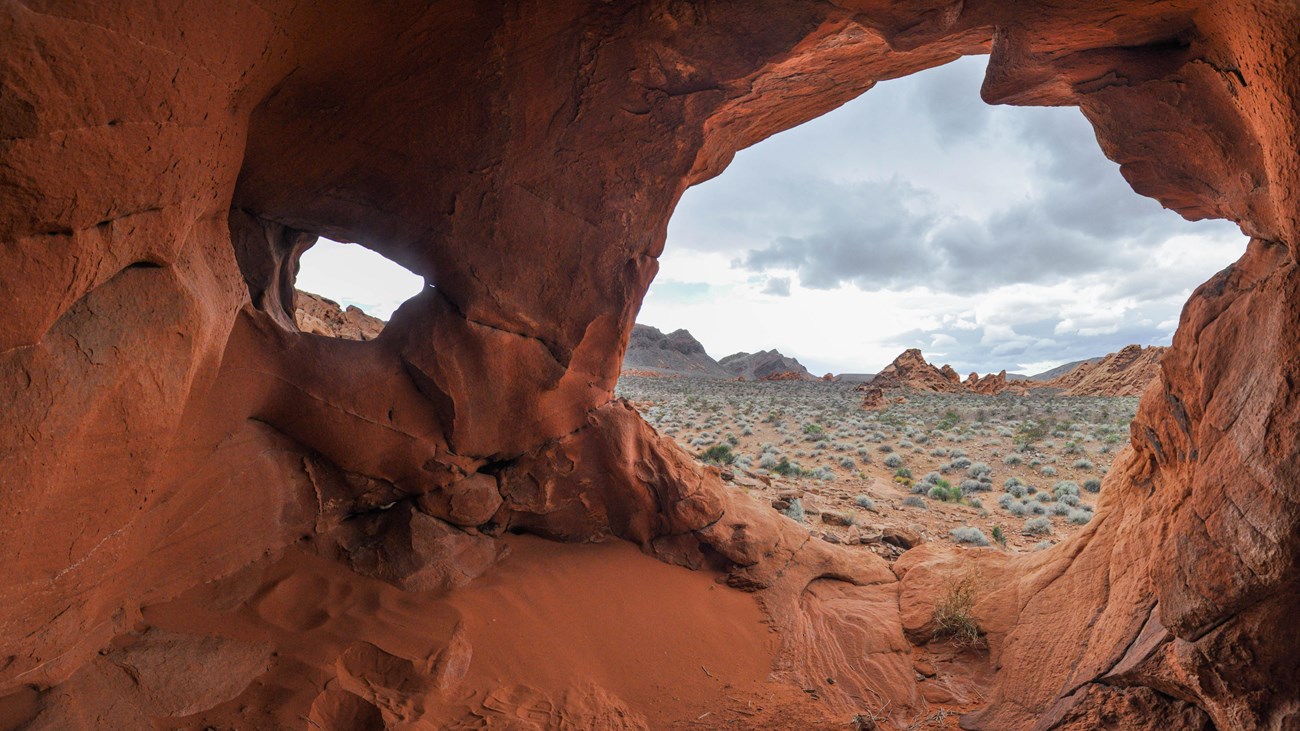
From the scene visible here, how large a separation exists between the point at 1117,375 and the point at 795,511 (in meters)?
44.9

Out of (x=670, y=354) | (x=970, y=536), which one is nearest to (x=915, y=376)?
(x=970, y=536)

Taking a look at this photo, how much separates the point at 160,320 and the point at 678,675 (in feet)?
16.0

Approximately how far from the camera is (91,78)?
2.80 m

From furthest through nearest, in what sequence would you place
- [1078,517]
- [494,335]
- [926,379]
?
[926,379] → [1078,517] → [494,335]

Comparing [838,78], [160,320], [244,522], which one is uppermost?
[838,78]

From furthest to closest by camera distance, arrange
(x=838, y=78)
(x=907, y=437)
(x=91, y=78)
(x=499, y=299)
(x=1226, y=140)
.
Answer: (x=907, y=437) < (x=838, y=78) < (x=499, y=299) < (x=1226, y=140) < (x=91, y=78)

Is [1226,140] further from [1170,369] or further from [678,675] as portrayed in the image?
[678,675]

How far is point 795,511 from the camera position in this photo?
11195mm

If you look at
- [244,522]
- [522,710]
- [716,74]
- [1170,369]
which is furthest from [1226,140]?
[244,522]

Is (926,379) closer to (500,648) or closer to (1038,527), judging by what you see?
(1038,527)

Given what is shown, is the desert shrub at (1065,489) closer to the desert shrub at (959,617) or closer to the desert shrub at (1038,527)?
the desert shrub at (1038,527)

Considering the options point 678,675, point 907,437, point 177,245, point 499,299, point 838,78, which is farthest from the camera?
point 907,437

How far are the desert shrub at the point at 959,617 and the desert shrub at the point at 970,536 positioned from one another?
426cm

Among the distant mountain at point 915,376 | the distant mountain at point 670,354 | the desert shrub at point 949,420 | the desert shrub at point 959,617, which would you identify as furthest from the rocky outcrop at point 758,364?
the desert shrub at point 959,617
